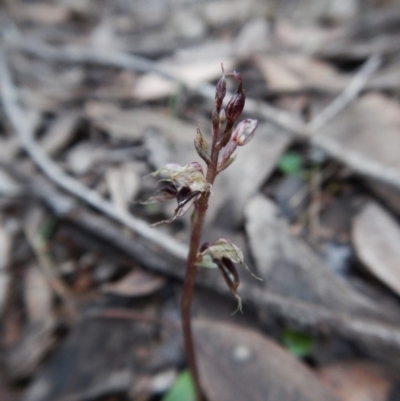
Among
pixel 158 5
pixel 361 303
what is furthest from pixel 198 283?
pixel 158 5

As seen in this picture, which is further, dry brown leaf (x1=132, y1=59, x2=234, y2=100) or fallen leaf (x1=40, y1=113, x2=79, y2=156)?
dry brown leaf (x1=132, y1=59, x2=234, y2=100)

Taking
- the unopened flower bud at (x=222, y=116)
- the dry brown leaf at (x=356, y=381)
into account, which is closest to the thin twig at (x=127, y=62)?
the dry brown leaf at (x=356, y=381)

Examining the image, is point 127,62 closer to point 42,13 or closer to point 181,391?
point 42,13

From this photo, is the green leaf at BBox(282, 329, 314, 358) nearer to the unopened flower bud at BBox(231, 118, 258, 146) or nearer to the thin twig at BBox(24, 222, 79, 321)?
the thin twig at BBox(24, 222, 79, 321)

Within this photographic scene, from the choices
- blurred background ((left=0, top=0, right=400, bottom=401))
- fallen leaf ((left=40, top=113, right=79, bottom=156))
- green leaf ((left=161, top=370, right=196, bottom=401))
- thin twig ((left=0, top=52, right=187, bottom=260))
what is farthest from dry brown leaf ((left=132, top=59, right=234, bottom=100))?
green leaf ((left=161, top=370, right=196, bottom=401))

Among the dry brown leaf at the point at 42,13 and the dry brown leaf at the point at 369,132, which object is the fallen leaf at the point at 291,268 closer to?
the dry brown leaf at the point at 369,132

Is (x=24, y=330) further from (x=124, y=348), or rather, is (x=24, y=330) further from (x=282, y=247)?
(x=282, y=247)

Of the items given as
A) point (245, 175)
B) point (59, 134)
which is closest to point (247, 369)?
point (245, 175)
